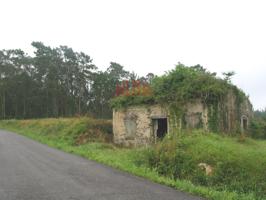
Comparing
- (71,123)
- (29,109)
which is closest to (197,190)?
(71,123)

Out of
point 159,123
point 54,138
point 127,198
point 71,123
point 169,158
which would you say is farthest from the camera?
point 71,123

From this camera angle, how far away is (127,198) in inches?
297

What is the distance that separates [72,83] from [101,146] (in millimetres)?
46604

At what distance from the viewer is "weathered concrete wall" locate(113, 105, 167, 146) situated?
64.8 ft

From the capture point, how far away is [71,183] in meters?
9.13

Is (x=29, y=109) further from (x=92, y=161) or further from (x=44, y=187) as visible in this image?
(x=44, y=187)

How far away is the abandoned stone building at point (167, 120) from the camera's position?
1802 cm

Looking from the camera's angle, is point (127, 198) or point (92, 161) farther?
point (92, 161)

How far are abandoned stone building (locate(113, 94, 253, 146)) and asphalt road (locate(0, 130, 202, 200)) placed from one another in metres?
6.95

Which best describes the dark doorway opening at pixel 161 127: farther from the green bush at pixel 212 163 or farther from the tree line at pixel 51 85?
the tree line at pixel 51 85

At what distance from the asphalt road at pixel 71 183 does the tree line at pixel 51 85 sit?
154ft

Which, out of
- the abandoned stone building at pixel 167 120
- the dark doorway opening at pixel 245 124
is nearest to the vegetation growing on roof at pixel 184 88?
the abandoned stone building at pixel 167 120

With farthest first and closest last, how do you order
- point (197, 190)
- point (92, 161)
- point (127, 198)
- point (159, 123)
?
1. point (159, 123)
2. point (92, 161)
3. point (197, 190)
4. point (127, 198)

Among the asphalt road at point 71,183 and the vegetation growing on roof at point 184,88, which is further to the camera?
the vegetation growing on roof at point 184,88
